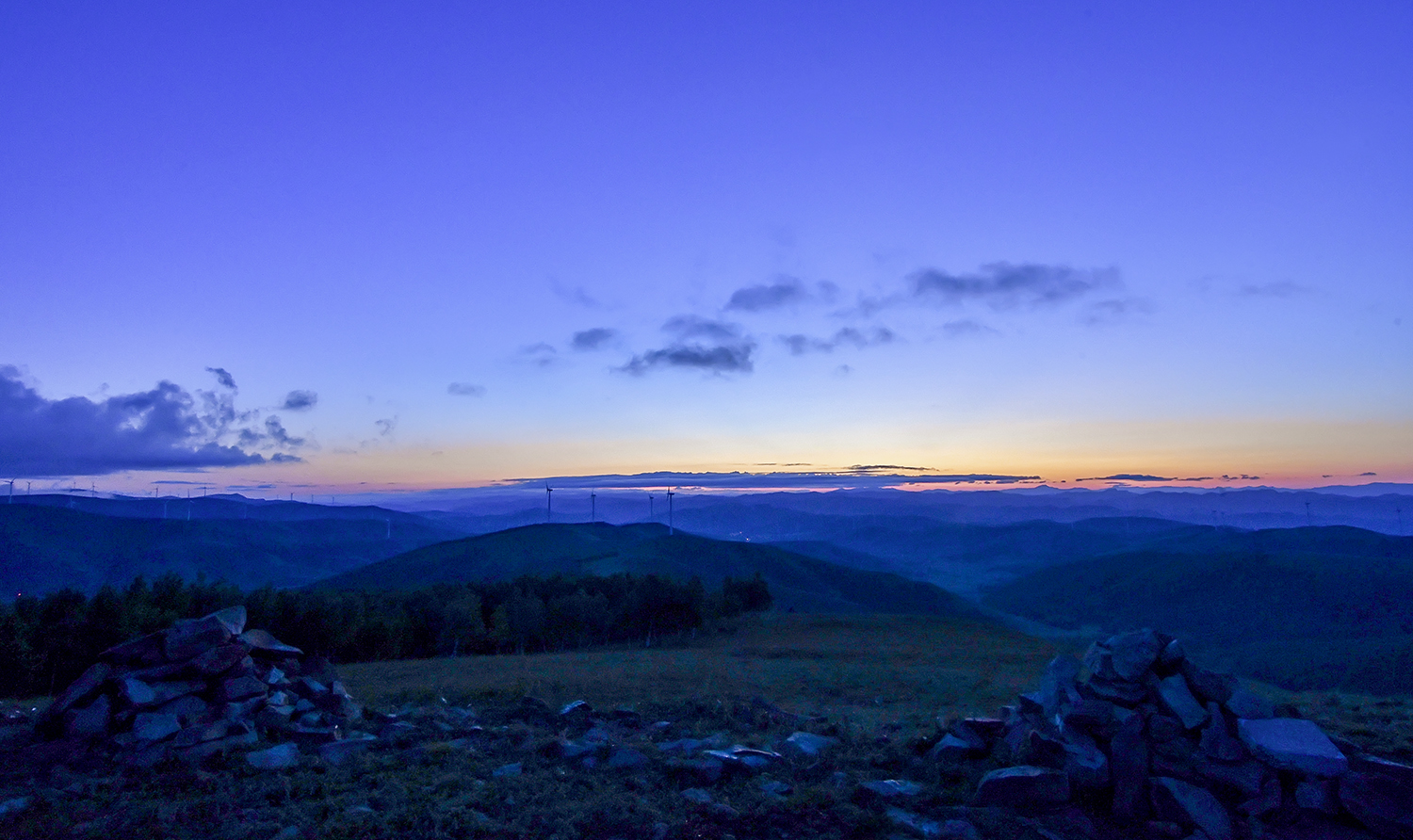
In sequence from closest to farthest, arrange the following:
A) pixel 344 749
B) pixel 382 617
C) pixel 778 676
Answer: pixel 344 749 < pixel 778 676 < pixel 382 617

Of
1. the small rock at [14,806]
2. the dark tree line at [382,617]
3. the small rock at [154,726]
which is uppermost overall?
the small rock at [154,726]

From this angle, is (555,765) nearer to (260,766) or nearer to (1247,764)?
(260,766)

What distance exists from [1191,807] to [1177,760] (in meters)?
1.20

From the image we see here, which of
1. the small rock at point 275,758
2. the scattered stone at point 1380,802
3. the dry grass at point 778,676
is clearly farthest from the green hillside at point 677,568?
the scattered stone at point 1380,802

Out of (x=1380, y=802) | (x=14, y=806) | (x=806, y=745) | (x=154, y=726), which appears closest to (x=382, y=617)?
(x=154, y=726)

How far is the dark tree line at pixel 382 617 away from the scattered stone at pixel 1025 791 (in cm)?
4459

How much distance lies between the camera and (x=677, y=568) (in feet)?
505

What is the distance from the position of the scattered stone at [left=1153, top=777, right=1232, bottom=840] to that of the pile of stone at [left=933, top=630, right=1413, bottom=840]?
0.7 inches

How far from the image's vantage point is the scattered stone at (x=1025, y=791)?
43.0ft

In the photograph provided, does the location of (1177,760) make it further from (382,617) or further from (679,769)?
(382,617)

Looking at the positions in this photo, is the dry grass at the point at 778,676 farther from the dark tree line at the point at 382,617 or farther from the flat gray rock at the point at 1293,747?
the flat gray rock at the point at 1293,747

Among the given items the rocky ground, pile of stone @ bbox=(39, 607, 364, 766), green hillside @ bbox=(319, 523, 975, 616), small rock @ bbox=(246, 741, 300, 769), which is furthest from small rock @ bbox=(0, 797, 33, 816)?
green hillside @ bbox=(319, 523, 975, 616)

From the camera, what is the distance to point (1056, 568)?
616 ft

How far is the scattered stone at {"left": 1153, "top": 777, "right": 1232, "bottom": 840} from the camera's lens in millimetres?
12164
